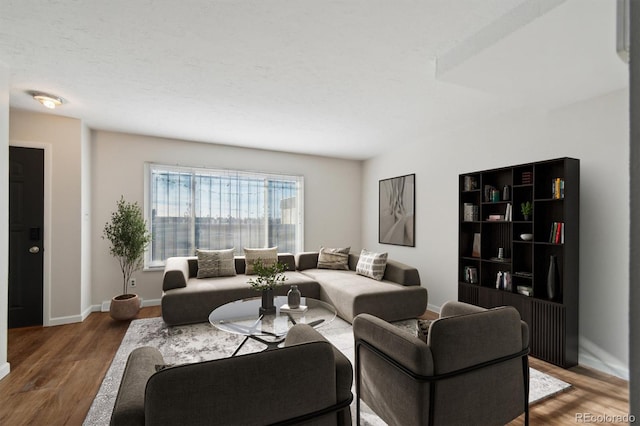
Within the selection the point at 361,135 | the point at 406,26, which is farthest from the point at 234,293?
the point at 406,26

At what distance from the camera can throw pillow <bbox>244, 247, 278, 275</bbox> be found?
4.71 m

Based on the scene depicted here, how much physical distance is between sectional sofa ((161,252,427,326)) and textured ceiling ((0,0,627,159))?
1990mm

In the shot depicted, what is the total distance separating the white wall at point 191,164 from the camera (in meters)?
4.45

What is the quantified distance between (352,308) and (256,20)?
9.55 ft

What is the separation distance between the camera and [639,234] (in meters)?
0.35

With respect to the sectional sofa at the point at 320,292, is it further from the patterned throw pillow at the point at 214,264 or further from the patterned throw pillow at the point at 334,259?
the patterned throw pillow at the point at 334,259

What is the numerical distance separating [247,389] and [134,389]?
0.47 metres

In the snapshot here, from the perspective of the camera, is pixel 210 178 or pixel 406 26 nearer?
pixel 406 26

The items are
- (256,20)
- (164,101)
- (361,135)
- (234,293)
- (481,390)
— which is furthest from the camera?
(361,135)

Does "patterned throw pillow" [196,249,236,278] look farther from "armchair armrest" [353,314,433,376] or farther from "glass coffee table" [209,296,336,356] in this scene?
"armchair armrest" [353,314,433,376]

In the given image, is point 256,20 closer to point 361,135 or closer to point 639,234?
point 639,234

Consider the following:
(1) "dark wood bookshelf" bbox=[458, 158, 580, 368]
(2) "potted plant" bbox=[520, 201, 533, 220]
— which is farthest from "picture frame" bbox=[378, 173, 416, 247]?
(2) "potted plant" bbox=[520, 201, 533, 220]

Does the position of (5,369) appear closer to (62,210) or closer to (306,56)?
(62,210)

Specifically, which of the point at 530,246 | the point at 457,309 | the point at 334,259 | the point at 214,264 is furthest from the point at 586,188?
the point at 214,264
